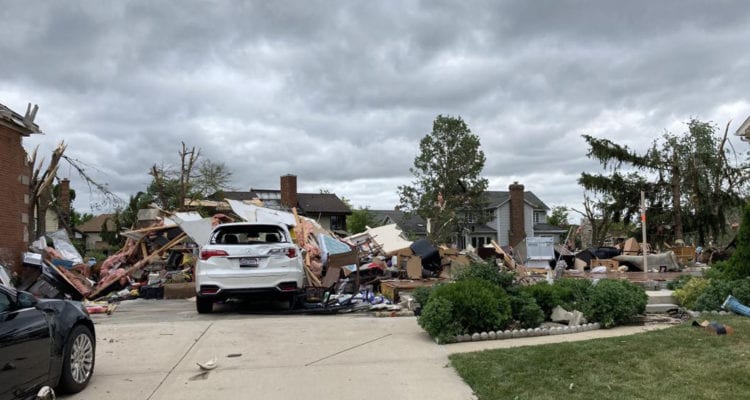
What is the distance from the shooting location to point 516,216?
5216cm

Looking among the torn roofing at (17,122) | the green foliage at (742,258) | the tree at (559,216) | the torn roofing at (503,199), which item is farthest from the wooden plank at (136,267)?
the tree at (559,216)

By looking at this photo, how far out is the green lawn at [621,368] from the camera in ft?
16.5

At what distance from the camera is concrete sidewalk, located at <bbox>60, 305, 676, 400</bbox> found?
18.2ft

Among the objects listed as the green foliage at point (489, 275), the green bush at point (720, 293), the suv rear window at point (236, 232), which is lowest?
the green bush at point (720, 293)

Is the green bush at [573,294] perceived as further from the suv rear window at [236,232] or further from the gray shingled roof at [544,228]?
the gray shingled roof at [544,228]

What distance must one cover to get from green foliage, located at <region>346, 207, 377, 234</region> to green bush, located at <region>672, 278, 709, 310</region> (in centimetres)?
5636

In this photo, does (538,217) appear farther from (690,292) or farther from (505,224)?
(690,292)

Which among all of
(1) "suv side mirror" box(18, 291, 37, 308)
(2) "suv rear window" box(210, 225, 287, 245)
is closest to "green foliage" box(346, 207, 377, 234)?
(2) "suv rear window" box(210, 225, 287, 245)

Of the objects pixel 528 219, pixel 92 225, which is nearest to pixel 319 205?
pixel 528 219

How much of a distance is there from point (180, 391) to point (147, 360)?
1.57 metres

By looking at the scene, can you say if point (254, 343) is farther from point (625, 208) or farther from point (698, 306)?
point (625, 208)

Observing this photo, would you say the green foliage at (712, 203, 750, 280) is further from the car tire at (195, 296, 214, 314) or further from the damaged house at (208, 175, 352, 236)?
the damaged house at (208, 175, 352, 236)

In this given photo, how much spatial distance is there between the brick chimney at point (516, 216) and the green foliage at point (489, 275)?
43.8m

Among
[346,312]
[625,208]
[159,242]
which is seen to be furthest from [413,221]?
[346,312]
